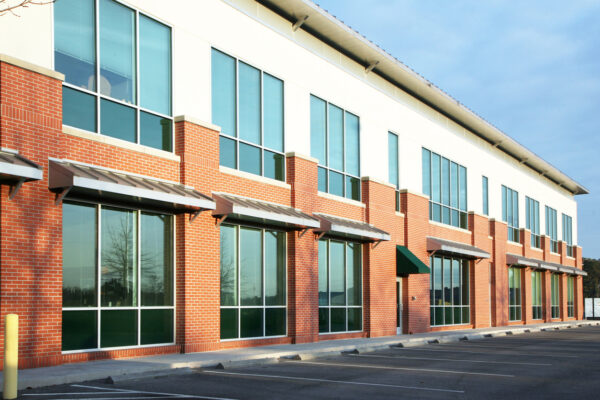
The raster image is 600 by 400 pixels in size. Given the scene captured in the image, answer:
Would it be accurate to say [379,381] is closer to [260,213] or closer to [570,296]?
[260,213]

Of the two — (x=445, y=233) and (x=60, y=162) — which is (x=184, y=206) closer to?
(x=60, y=162)

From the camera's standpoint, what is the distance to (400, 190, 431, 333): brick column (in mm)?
27484

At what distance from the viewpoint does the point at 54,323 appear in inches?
523

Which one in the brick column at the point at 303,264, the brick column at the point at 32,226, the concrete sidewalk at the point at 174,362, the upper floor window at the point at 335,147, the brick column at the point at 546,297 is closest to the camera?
the concrete sidewalk at the point at 174,362

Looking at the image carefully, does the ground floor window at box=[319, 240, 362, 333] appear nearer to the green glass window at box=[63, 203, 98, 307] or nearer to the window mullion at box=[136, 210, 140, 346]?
the window mullion at box=[136, 210, 140, 346]

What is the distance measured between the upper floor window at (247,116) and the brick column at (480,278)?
53.1 ft

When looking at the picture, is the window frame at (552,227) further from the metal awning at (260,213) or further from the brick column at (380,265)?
the metal awning at (260,213)

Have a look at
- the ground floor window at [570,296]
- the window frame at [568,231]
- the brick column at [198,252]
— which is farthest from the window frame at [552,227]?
the brick column at [198,252]

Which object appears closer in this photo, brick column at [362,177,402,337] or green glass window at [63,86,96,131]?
green glass window at [63,86,96,131]

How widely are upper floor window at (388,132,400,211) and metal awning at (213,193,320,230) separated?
7.36 metres

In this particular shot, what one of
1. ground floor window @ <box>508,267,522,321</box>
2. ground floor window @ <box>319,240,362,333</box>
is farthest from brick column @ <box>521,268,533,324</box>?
ground floor window @ <box>319,240,362,333</box>

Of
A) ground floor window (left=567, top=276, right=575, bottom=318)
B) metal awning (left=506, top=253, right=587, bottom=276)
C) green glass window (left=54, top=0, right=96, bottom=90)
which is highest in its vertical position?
green glass window (left=54, top=0, right=96, bottom=90)

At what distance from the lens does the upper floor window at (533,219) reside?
44375 mm

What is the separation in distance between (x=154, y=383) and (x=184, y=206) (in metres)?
5.25
